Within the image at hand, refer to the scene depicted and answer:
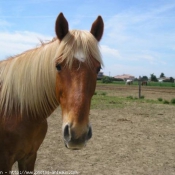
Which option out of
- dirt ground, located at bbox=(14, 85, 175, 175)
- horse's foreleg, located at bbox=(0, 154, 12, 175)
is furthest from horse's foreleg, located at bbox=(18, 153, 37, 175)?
dirt ground, located at bbox=(14, 85, 175, 175)

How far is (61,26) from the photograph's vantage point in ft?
7.20

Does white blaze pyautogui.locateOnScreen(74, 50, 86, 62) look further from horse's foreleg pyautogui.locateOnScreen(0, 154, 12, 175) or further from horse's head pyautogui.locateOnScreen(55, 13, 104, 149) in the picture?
horse's foreleg pyautogui.locateOnScreen(0, 154, 12, 175)

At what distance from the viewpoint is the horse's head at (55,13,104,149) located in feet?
5.98

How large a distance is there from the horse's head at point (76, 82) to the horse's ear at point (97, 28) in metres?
0.12

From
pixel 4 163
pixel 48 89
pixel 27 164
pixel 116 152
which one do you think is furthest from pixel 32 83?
pixel 116 152

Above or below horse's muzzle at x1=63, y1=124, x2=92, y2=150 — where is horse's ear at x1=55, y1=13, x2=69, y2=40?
above

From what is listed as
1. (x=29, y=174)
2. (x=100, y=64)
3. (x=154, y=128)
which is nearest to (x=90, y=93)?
(x=100, y=64)

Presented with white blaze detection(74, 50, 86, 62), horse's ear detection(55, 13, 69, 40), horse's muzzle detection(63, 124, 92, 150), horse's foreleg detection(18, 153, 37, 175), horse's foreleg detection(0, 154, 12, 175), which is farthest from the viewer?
horse's foreleg detection(18, 153, 37, 175)

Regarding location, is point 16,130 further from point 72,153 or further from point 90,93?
point 72,153

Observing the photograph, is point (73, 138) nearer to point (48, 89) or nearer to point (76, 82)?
point (76, 82)

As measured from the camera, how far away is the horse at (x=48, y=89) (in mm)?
1902

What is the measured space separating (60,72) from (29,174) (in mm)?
1530

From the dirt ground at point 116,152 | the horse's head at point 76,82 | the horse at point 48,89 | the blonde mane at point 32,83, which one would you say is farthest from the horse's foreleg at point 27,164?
the dirt ground at point 116,152

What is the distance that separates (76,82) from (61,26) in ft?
1.98
